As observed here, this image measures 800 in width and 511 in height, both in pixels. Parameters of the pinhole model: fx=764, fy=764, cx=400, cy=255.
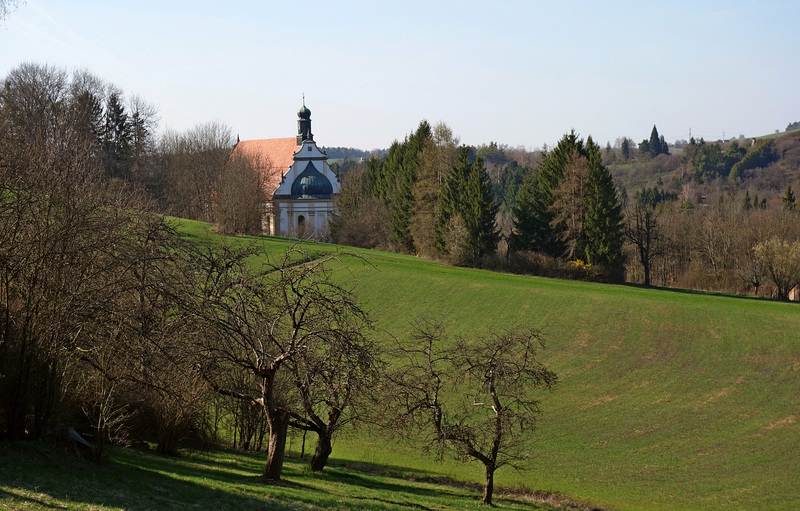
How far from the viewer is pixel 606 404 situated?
92.6 feet

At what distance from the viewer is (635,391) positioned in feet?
97.6

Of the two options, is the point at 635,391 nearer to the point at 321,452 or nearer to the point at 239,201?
the point at 321,452

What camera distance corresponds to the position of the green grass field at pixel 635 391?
20.9m

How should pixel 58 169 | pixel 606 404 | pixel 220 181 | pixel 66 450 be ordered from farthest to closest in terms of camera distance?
pixel 220 181 < pixel 606 404 < pixel 58 169 < pixel 66 450

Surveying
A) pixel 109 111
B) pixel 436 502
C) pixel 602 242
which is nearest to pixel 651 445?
pixel 436 502

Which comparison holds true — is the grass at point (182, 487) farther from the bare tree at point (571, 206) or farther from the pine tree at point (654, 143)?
the pine tree at point (654, 143)


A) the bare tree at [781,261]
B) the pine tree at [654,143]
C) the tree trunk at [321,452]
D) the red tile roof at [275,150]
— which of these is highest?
the pine tree at [654,143]

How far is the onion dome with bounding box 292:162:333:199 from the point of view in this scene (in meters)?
87.7

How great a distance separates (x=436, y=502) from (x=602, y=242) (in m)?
42.6

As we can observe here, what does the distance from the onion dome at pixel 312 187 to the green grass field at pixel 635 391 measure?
3763 cm

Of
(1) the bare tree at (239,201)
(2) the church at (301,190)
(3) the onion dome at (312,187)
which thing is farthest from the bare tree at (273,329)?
(3) the onion dome at (312,187)

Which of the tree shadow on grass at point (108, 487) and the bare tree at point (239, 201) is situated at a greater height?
the bare tree at point (239, 201)

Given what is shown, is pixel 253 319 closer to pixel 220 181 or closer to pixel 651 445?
pixel 651 445

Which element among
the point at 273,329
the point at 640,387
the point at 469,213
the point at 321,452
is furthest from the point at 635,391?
the point at 469,213
